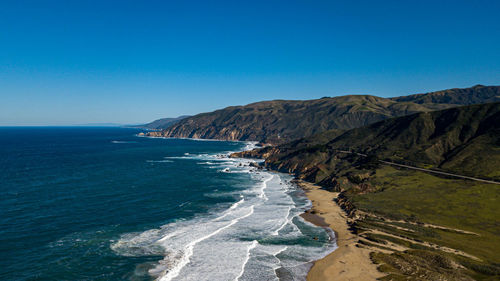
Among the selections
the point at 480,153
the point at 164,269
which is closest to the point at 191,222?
the point at 164,269

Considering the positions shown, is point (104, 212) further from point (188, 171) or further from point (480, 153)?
point (480, 153)

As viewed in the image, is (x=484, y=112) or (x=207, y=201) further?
(x=484, y=112)

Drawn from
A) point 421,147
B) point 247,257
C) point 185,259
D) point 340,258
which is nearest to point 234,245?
point 247,257

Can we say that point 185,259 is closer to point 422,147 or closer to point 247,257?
point 247,257

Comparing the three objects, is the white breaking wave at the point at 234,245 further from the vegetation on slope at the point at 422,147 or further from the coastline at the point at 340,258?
the vegetation on slope at the point at 422,147

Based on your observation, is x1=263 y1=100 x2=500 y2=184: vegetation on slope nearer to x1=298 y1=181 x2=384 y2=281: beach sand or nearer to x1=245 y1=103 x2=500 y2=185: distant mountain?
x1=245 y1=103 x2=500 y2=185: distant mountain

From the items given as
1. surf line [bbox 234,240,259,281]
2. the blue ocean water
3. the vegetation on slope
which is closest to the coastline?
the blue ocean water
